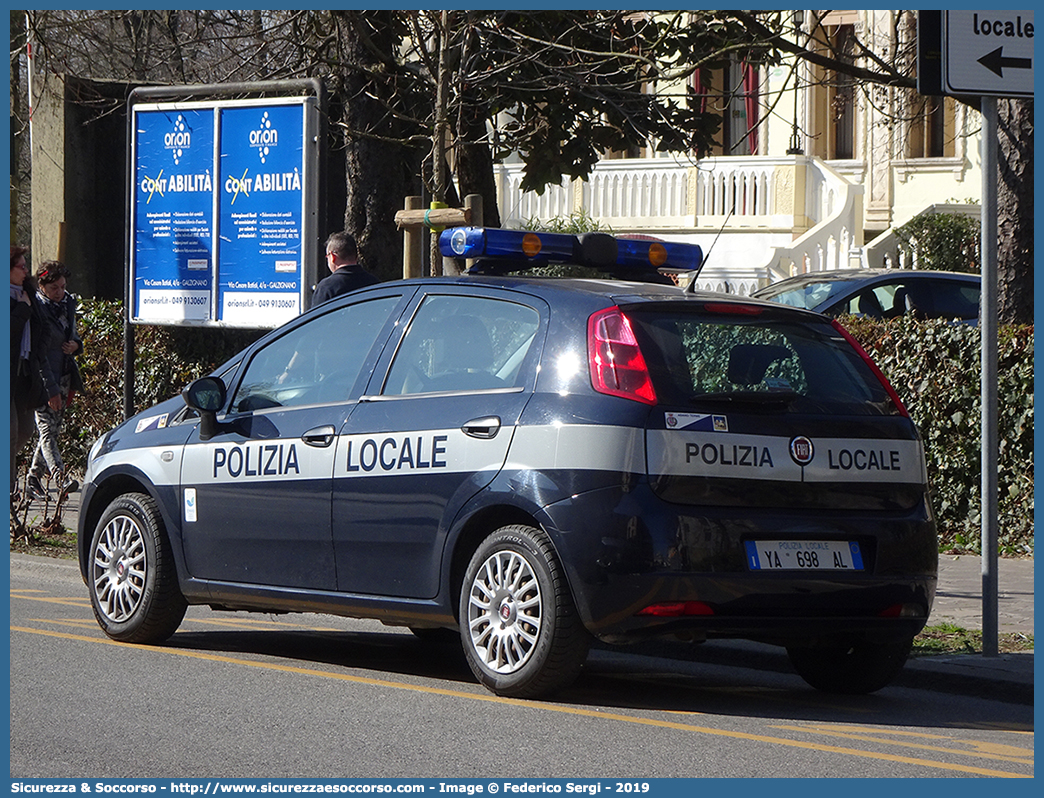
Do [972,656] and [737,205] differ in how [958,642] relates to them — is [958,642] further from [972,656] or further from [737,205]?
[737,205]

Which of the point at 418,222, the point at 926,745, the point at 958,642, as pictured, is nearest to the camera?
the point at 926,745

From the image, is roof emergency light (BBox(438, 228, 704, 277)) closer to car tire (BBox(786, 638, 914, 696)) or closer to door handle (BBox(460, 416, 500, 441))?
door handle (BBox(460, 416, 500, 441))

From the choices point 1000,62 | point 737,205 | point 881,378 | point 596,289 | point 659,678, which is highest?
point 737,205

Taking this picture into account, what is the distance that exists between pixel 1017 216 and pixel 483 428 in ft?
22.7

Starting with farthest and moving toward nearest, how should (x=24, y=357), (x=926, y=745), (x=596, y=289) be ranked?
(x=24, y=357), (x=596, y=289), (x=926, y=745)

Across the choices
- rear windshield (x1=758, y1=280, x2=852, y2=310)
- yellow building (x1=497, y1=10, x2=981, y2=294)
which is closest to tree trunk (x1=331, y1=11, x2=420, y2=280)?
rear windshield (x1=758, y1=280, x2=852, y2=310)

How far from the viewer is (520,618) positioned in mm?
6914

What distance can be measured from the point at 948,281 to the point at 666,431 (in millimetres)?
9750

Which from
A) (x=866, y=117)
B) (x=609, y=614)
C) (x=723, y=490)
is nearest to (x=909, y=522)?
(x=723, y=490)

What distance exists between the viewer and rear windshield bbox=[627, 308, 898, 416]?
689 cm

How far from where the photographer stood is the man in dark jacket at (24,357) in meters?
12.8

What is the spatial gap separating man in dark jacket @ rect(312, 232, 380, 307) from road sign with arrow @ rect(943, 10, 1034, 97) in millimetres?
4148

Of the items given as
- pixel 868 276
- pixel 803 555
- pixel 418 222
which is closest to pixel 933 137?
pixel 868 276
